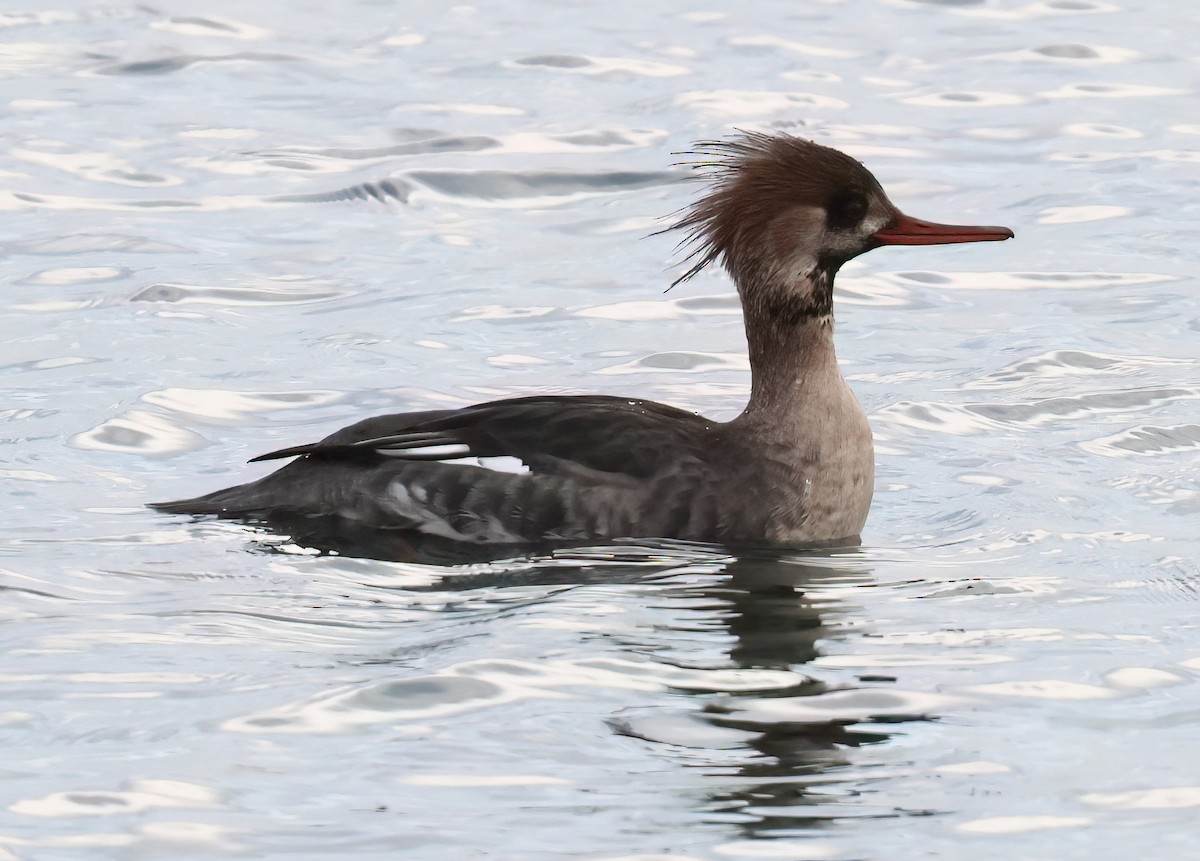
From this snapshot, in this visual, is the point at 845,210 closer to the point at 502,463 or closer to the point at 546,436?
the point at 546,436

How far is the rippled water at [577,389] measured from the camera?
550 cm

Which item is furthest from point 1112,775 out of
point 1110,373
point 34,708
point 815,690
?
point 1110,373

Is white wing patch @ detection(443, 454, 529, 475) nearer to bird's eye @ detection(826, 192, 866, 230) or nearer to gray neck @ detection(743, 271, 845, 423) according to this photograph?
gray neck @ detection(743, 271, 845, 423)

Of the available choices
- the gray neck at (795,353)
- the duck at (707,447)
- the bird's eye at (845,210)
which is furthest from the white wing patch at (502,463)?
the bird's eye at (845,210)

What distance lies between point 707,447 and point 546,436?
1.99 ft

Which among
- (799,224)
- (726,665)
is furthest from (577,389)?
(726,665)

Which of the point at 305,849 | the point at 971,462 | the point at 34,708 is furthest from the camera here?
the point at 971,462

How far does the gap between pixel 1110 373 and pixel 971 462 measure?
1734 millimetres

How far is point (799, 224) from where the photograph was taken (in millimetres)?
7945

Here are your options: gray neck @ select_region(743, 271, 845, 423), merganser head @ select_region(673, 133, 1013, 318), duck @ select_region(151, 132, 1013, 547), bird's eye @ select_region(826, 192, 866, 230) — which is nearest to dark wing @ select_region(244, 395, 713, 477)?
duck @ select_region(151, 132, 1013, 547)

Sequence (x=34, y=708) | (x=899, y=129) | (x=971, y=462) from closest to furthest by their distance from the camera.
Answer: (x=34, y=708) < (x=971, y=462) < (x=899, y=129)

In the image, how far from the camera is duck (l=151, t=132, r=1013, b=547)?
7758 millimetres

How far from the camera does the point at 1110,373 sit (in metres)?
10.4

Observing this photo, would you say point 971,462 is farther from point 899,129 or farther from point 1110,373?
point 899,129
